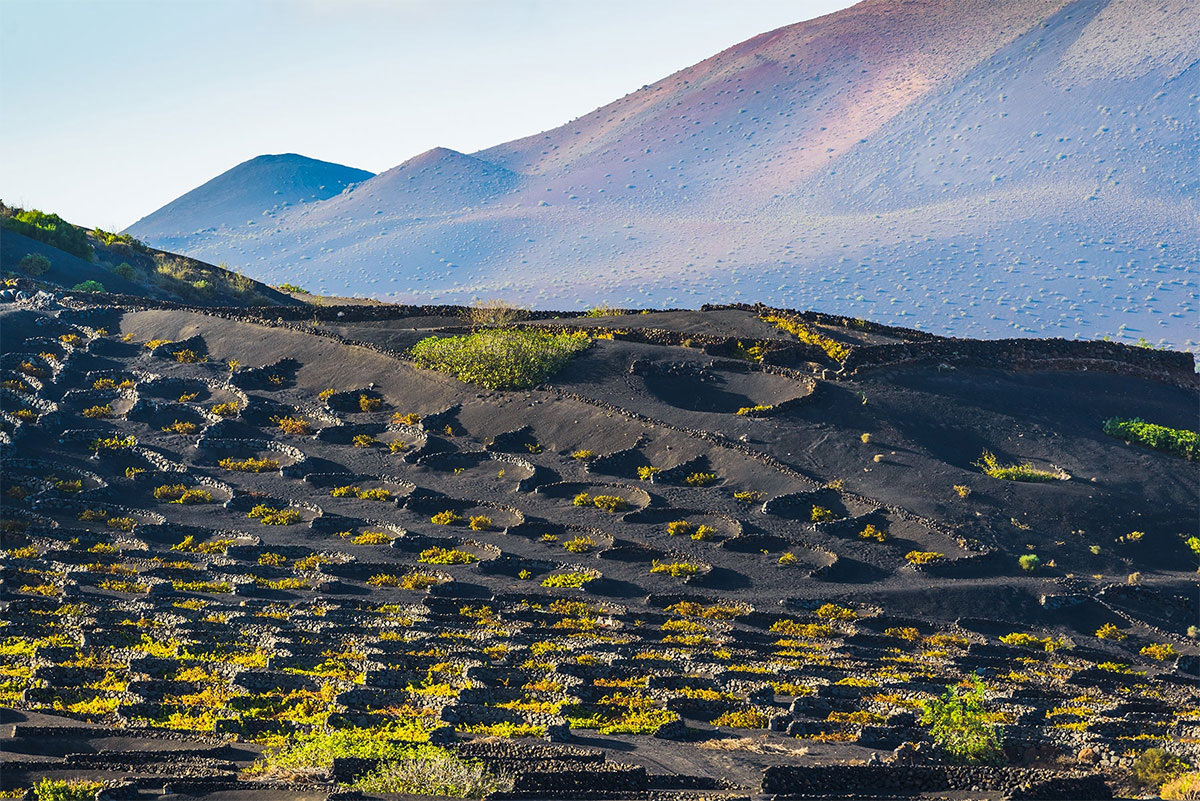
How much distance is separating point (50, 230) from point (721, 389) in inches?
2061

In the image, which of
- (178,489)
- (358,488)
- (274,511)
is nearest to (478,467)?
(358,488)

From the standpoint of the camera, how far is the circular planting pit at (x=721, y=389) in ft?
186

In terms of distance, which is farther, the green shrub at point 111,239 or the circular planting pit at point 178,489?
the green shrub at point 111,239

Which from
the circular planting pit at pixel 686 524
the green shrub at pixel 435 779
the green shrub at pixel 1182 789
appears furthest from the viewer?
the circular planting pit at pixel 686 524

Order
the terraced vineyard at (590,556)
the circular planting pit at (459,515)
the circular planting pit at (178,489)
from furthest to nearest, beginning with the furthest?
the circular planting pit at (178,489), the circular planting pit at (459,515), the terraced vineyard at (590,556)

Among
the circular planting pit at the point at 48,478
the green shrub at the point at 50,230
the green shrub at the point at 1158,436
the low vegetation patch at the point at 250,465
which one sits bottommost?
the green shrub at the point at 1158,436

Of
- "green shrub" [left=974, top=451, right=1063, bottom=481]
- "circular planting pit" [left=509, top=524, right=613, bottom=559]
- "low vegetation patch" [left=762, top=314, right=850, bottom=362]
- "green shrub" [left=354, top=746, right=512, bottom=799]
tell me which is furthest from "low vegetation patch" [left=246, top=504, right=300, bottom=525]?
"green shrub" [left=354, top=746, right=512, bottom=799]

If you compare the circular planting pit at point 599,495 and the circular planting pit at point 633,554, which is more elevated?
the circular planting pit at point 599,495

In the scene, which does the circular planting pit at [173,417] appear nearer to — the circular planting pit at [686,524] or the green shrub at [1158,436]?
the circular planting pit at [686,524]

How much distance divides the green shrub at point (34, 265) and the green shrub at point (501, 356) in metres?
30.7

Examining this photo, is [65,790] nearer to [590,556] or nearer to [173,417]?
[590,556]

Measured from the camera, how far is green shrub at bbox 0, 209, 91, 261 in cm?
8638

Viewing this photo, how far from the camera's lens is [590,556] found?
43344 millimetres

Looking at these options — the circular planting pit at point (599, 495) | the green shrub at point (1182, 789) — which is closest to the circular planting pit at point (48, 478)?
the circular planting pit at point (599, 495)
